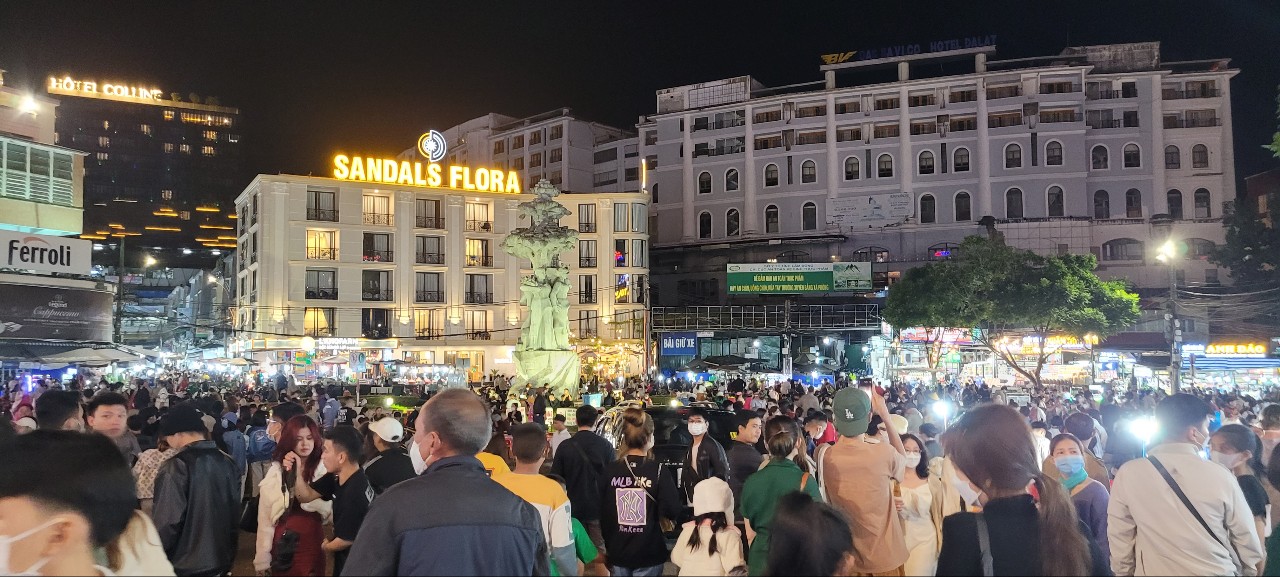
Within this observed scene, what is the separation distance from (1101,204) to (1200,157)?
6.77 m

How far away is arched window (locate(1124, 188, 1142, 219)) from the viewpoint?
59969 mm

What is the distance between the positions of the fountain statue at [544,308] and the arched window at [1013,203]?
40.8 metres

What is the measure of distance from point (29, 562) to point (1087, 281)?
141 ft

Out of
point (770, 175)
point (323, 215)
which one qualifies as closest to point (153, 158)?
point (323, 215)

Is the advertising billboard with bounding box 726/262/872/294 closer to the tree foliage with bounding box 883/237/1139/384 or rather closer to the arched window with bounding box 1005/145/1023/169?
the tree foliage with bounding box 883/237/1139/384

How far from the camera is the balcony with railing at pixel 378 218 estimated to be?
55.6 m

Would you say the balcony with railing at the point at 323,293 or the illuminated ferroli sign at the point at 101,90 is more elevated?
the illuminated ferroli sign at the point at 101,90

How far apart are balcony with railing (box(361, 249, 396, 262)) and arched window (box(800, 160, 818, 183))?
93.0 feet

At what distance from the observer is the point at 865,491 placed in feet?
18.6

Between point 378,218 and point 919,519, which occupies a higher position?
point 378,218

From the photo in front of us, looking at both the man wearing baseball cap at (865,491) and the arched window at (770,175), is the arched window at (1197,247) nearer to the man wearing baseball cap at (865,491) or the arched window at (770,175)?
the arched window at (770,175)

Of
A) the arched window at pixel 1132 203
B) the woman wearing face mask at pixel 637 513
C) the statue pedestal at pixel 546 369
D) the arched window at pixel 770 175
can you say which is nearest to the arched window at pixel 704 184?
the arched window at pixel 770 175

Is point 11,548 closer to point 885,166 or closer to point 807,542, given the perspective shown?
point 807,542

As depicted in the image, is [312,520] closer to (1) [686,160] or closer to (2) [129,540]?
(2) [129,540]
